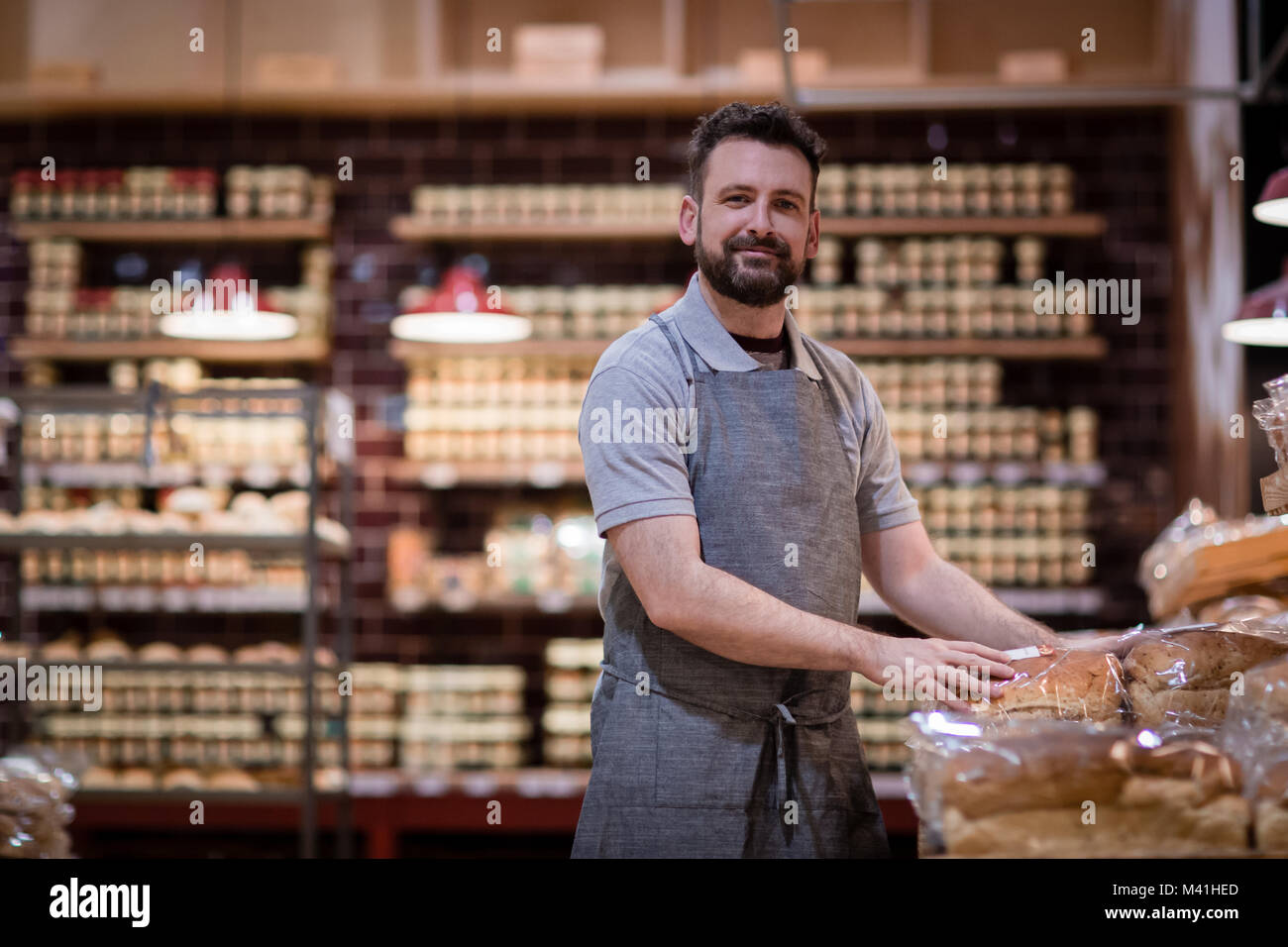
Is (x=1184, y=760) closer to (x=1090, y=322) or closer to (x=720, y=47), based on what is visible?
(x=1090, y=322)

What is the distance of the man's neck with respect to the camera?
5.57 feet

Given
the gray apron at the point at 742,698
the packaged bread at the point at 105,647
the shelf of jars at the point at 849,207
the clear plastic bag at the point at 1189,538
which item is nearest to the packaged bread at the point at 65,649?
the packaged bread at the point at 105,647

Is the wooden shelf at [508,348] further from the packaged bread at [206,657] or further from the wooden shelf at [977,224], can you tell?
the packaged bread at [206,657]

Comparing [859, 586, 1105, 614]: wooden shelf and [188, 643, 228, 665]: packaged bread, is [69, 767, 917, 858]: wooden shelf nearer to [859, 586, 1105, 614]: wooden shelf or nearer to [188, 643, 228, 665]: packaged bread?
[188, 643, 228, 665]: packaged bread

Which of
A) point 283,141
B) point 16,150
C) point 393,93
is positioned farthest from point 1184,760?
point 16,150

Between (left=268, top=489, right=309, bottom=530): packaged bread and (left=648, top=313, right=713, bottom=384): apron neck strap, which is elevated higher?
(left=648, top=313, right=713, bottom=384): apron neck strap

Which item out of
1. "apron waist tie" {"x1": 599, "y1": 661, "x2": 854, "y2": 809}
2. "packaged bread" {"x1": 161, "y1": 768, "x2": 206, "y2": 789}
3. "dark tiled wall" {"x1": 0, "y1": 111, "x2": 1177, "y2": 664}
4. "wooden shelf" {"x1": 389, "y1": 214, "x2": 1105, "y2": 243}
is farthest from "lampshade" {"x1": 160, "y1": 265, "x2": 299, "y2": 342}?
"apron waist tie" {"x1": 599, "y1": 661, "x2": 854, "y2": 809}

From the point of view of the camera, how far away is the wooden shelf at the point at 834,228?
540 centimetres

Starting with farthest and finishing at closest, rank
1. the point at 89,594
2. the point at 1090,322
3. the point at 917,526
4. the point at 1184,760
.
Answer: the point at 1090,322, the point at 89,594, the point at 917,526, the point at 1184,760

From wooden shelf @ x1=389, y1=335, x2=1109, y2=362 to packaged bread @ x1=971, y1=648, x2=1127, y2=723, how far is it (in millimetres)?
3948

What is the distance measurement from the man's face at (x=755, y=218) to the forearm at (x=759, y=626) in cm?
39

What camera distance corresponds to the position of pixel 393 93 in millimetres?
5770

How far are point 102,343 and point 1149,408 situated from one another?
4727 mm

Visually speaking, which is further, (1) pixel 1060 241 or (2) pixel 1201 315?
(1) pixel 1060 241
